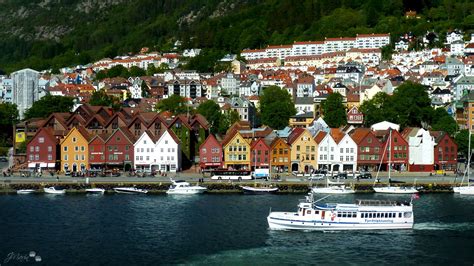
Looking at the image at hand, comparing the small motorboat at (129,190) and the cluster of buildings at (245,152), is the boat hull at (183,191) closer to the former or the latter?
the small motorboat at (129,190)

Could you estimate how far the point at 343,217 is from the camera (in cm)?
3875

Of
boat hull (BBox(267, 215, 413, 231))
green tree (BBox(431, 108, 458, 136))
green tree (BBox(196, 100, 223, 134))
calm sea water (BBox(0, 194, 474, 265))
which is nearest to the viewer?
calm sea water (BBox(0, 194, 474, 265))

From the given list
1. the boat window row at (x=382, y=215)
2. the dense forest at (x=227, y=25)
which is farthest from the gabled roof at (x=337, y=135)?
the dense forest at (x=227, y=25)

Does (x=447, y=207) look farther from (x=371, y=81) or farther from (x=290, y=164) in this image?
(x=371, y=81)

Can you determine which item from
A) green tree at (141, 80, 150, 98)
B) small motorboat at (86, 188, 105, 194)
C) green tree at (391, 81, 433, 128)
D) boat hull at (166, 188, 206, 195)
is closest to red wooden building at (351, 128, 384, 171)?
green tree at (391, 81, 433, 128)

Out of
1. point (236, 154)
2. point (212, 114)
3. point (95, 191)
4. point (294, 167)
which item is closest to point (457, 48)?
point (212, 114)

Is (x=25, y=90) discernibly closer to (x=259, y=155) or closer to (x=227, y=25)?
(x=259, y=155)

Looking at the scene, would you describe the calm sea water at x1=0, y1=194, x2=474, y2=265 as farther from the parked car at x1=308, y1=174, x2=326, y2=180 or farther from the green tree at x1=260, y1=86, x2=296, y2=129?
the green tree at x1=260, y1=86, x2=296, y2=129

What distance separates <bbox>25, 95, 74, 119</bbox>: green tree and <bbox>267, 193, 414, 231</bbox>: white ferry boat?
41.0 m

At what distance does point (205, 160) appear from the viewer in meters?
57.1

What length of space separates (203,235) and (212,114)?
37339 millimetres

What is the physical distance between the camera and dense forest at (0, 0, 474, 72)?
421 ft

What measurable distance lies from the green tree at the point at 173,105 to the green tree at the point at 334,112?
43.3 ft

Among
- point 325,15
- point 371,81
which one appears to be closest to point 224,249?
point 371,81
